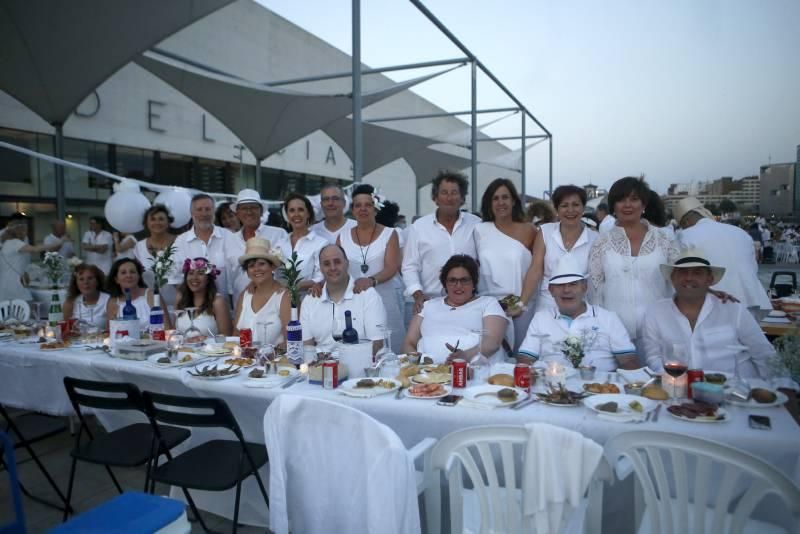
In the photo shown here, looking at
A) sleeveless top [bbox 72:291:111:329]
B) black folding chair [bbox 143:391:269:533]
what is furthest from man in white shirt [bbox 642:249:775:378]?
sleeveless top [bbox 72:291:111:329]

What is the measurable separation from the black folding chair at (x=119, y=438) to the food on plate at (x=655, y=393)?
230cm

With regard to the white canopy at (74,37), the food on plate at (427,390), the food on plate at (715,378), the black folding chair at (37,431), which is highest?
the white canopy at (74,37)

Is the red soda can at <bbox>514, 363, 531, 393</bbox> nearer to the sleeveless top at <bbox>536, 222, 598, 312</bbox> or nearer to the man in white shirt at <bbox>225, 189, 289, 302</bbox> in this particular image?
the sleeveless top at <bbox>536, 222, 598, 312</bbox>

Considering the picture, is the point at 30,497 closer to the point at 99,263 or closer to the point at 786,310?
the point at 99,263

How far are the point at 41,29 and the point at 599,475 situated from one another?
6.98 metres

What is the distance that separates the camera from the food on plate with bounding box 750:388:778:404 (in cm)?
212

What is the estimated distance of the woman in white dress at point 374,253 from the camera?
4.25m

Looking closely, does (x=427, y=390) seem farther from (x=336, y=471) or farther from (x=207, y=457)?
(x=207, y=457)

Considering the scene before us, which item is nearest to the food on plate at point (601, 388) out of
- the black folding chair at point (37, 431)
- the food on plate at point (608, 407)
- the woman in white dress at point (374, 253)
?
the food on plate at point (608, 407)

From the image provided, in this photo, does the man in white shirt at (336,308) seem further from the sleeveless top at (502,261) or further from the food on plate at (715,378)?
the food on plate at (715,378)

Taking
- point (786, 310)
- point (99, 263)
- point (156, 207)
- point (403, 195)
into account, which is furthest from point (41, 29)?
point (403, 195)

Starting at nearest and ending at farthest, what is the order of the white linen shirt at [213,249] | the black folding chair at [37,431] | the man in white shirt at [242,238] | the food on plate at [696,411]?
1. the food on plate at [696,411]
2. the black folding chair at [37,431]
3. the white linen shirt at [213,249]
4. the man in white shirt at [242,238]

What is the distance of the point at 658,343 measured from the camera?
2.98 meters

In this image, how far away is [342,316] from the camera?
3.48m
